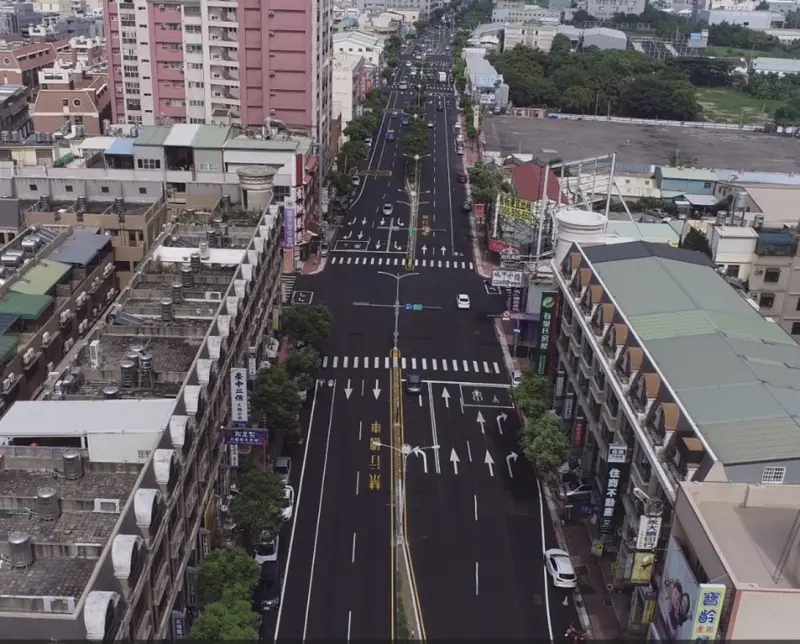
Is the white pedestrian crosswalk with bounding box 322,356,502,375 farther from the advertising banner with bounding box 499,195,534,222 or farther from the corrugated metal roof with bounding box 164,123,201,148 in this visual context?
the corrugated metal roof with bounding box 164,123,201,148

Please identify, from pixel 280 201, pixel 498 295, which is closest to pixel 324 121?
pixel 280 201

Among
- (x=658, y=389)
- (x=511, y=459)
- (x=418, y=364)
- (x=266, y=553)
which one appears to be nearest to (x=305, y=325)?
(x=418, y=364)

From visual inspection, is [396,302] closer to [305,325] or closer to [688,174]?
[305,325]

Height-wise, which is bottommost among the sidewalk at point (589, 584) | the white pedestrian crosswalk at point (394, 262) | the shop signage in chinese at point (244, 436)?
the sidewalk at point (589, 584)

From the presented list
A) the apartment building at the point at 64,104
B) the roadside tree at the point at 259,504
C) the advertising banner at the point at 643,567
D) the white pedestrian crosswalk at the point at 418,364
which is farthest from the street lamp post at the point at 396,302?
the apartment building at the point at 64,104

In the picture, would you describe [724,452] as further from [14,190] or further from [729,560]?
[14,190]

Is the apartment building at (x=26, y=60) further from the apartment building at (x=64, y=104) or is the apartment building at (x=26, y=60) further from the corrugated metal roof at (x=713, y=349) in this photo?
the corrugated metal roof at (x=713, y=349)
